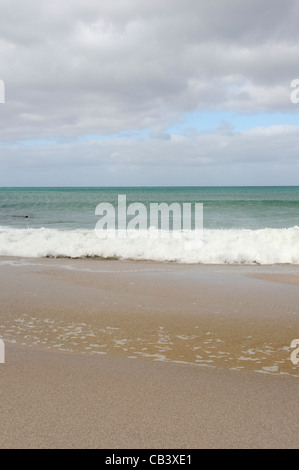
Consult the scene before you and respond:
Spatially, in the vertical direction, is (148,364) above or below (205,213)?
below

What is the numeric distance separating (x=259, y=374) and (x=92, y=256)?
30.5 feet

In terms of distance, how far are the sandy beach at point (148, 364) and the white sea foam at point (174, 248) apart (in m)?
3.14

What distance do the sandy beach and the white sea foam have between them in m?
3.14

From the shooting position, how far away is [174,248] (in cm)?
1275

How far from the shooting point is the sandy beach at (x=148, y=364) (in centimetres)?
284

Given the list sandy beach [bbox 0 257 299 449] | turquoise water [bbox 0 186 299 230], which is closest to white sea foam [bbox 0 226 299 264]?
sandy beach [bbox 0 257 299 449]

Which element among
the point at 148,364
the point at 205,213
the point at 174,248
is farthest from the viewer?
the point at 205,213

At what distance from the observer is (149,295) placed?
24.5 ft

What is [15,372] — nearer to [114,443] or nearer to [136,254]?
[114,443]

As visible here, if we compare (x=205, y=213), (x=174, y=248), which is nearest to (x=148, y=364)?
(x=174, y=248)

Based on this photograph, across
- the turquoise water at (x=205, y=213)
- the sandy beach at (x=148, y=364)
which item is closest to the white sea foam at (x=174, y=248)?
the sandy beach at (x=148, y=364)

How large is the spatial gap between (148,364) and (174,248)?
8643 mm

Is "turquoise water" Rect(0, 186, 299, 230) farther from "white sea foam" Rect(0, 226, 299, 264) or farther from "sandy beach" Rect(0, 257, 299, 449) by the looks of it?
"sandy beach" Rect(0, 257, 299, 449)

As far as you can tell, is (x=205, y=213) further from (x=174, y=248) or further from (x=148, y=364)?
(x=148, y=364)
